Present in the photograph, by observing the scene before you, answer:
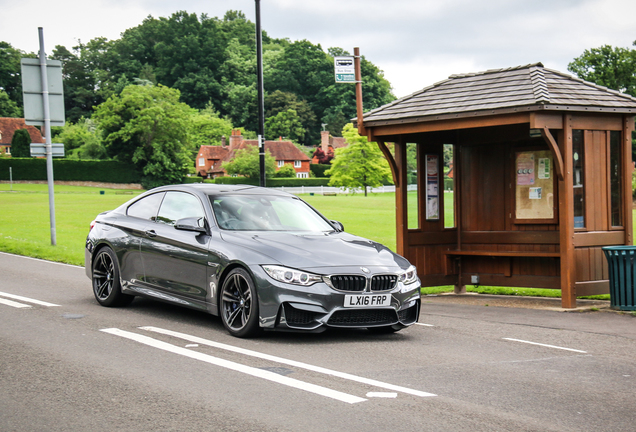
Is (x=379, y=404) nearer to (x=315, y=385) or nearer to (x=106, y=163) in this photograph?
(x=315, y=385)

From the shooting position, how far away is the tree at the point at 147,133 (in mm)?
83500

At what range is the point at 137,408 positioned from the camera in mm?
5090

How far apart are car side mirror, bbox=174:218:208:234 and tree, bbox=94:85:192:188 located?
3019 inches

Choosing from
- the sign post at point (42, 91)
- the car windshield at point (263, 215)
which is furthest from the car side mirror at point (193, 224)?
the sign post at point (42, 91)

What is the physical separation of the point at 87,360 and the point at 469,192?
26.2 ft

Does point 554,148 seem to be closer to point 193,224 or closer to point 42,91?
point 193,224

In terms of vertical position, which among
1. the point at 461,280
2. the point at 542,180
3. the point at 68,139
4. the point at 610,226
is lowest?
the point at 461,280

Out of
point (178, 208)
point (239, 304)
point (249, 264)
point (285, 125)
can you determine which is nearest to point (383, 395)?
point (249, 264)

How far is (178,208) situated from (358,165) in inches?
3005

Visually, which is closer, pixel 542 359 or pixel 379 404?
pixel 379 404

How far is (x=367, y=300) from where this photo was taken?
7402 mm

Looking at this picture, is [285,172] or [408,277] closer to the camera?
[408,277]

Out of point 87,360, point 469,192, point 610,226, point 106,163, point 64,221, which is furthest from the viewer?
point 106,163

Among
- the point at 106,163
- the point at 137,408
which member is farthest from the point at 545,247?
the point at 106,163
